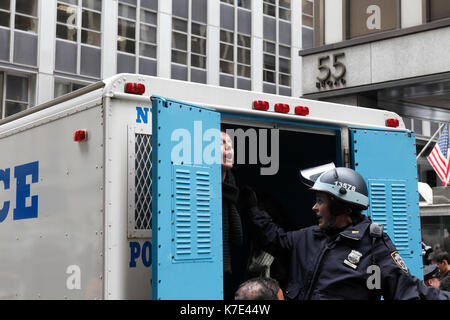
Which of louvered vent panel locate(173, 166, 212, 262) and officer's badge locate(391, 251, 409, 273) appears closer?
officer's badge locate(391, 251, 409, 273)

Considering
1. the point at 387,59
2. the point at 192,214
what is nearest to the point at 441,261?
the point at 192,214

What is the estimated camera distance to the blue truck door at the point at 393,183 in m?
6.89

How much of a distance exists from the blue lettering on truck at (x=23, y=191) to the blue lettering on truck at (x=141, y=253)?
54.5 inches

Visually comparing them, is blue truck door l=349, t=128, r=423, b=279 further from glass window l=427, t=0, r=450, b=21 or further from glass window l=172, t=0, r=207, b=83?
glass window l=172, t=0, r=207, b=83

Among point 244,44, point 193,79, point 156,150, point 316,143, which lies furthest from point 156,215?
point 244,44

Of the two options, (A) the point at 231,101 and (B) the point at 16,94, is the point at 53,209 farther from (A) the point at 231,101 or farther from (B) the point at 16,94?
(B) the point at 16,94

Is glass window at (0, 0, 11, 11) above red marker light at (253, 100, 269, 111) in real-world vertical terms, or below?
above

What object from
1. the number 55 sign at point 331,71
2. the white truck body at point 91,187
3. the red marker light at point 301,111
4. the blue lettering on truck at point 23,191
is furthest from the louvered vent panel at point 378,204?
the number 55 sign at point 331,71

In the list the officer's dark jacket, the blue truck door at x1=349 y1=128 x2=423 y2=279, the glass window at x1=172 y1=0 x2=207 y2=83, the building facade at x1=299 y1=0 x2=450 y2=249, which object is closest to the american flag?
the building facade at x1=299 y1=0 x2=450 y2=249

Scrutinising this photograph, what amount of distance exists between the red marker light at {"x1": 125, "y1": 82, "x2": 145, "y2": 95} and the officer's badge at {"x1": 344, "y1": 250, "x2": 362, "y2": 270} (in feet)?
7.27

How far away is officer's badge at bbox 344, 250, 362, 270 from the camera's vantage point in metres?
4.33

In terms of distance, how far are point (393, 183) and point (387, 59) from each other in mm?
8204
